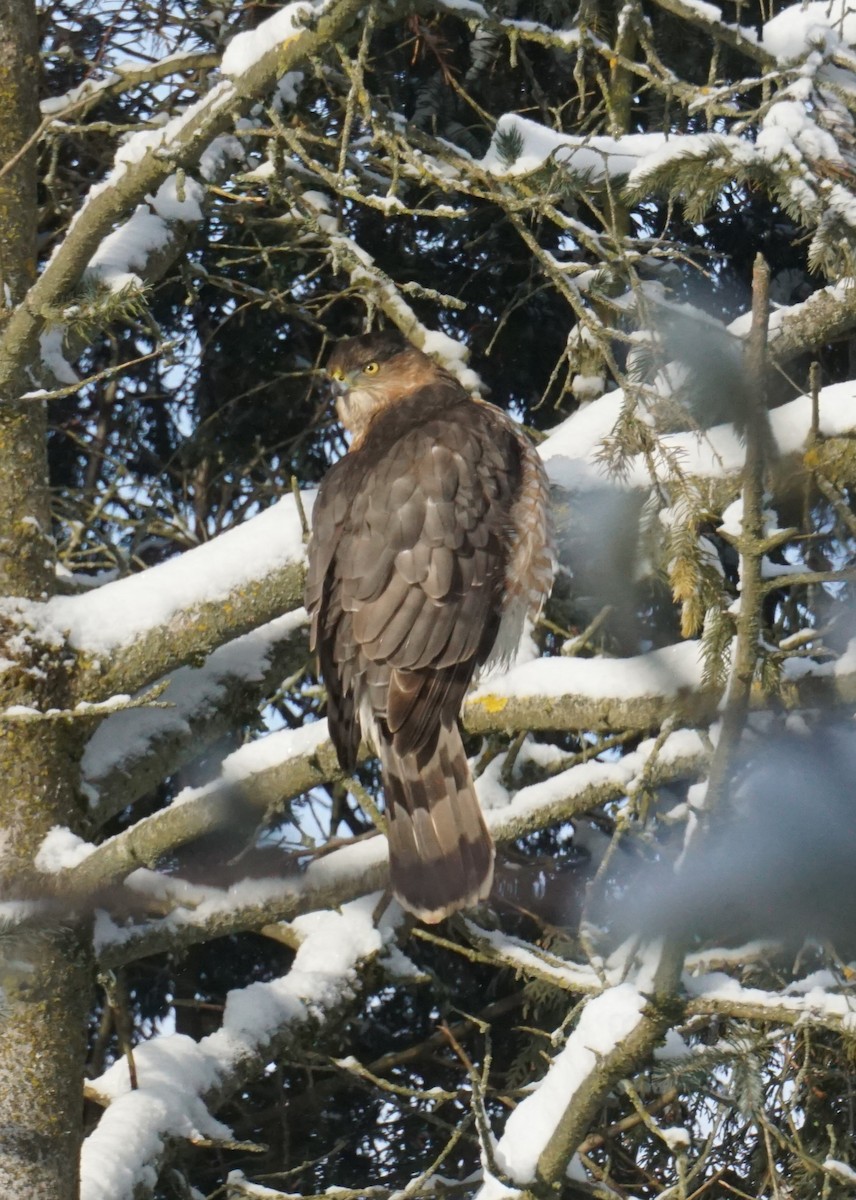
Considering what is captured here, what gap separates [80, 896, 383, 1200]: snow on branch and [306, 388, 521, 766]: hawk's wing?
3.99 ft

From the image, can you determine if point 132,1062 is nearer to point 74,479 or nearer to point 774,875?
point 774,875

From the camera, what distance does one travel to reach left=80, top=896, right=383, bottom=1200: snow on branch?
12.4ft

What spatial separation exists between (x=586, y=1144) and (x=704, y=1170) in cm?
36

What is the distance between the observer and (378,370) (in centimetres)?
407

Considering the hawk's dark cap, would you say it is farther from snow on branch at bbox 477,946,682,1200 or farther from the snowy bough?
snow on branch at bbox 477,946,682,1200

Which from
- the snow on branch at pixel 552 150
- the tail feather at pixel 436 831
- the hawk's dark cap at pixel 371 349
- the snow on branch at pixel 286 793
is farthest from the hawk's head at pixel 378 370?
the tail feather at pixel 436 831

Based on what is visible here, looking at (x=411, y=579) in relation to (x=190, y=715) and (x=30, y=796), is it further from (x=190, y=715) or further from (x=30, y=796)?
(x=30, y=796)

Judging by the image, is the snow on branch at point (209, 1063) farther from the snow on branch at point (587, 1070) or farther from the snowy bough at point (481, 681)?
the snow on branch at point (587, 1070)

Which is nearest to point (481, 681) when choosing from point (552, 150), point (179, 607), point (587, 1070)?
point (179, 607)

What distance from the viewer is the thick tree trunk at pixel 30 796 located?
366cm

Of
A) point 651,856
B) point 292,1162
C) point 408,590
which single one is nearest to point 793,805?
point 408,590

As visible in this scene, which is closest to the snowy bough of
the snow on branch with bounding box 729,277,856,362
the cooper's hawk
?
the snow on branch with bounding box 729,277,856,362

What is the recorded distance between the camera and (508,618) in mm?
3473

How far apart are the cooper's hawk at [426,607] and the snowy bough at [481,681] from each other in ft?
0.49
